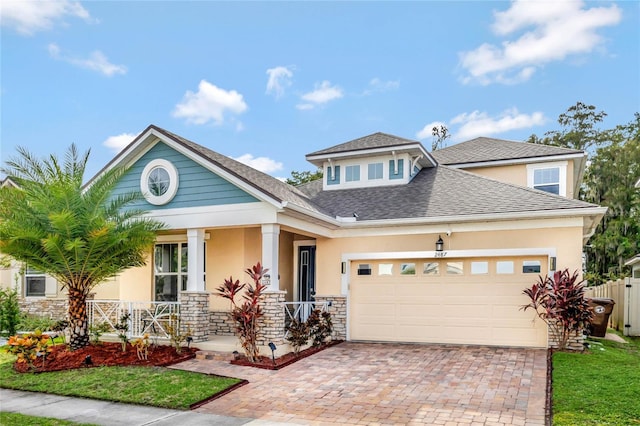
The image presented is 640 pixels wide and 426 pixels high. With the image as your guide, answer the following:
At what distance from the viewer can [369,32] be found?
1509 cm

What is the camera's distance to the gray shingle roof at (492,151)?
15750 mm

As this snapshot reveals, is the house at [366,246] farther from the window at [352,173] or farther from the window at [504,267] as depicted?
the window at [352,173]

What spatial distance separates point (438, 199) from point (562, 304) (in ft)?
13.5

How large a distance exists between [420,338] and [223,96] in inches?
708

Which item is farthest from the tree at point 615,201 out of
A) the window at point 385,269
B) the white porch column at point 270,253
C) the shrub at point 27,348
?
the shrub at point 27,348

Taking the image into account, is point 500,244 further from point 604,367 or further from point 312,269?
point 312,269

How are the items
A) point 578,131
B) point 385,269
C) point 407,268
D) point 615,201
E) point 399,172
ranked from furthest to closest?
point 578,131 < point 615,201 < point 399,172 < point 385,269 < point 407,268

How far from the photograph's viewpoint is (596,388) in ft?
23.8

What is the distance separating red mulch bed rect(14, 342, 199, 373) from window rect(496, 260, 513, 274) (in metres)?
7.34

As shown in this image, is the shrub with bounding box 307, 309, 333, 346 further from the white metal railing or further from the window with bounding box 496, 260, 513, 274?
the window with bounding box 496, 260, 513, 274

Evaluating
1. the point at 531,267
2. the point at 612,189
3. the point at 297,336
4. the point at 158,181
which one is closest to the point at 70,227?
the point at 158,181

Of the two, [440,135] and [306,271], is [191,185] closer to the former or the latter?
[306,271]

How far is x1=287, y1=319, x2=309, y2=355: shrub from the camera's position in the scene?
34.8 feet

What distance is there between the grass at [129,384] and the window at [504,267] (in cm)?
681
